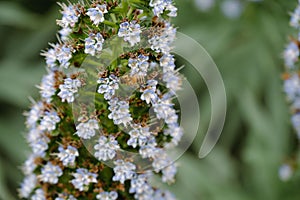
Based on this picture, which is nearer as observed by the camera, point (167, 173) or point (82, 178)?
point (82, 178)

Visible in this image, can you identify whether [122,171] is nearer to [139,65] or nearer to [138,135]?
[138,135]

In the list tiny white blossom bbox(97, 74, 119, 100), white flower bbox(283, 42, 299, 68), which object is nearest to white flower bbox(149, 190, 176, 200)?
tiny white blossom bbox(97, 74, 119, 100)

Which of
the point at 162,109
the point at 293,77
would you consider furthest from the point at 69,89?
the point at 293,77

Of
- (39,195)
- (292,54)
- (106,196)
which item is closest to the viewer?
(106,196)

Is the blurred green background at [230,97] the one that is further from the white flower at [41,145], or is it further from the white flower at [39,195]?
the white flower at [41,145]

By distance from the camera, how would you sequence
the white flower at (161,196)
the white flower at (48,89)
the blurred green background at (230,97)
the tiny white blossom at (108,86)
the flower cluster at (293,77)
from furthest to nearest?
the blurred green background at (230,97), the flower cluster at (293,77), the white flower at (161,196), the white flower at (48,89), the tiny white blossom at (108,86)

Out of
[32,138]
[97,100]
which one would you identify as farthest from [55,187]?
[97,100]

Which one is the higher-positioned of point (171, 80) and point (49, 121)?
point (171, 80)

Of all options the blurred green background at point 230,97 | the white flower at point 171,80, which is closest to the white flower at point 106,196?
the white flower at point 171,80
